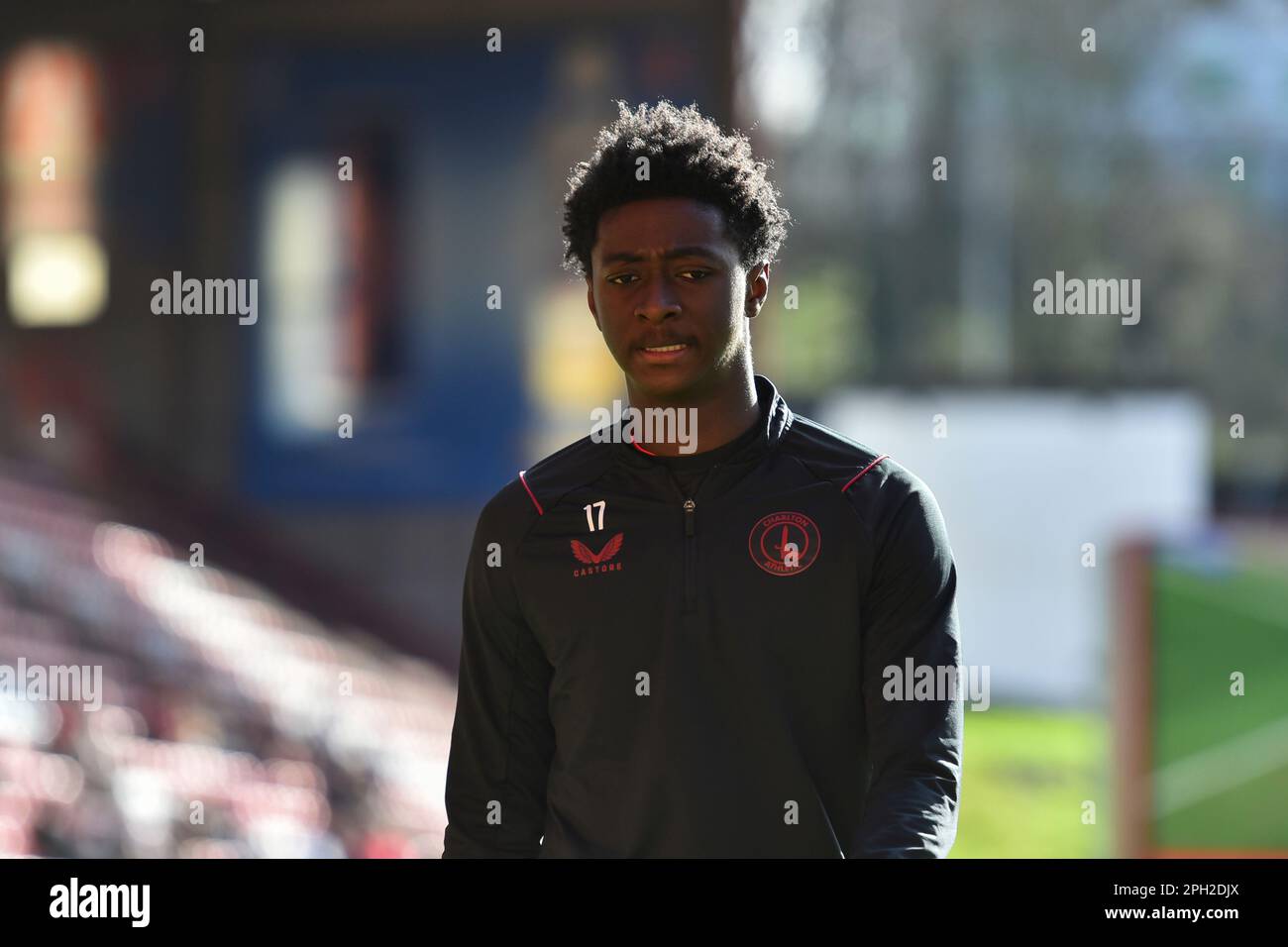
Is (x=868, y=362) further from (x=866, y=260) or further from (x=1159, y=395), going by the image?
(x=1159, y=395)

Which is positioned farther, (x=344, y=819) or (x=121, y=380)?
(x=121, y=380)

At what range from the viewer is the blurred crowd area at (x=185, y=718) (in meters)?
6.25

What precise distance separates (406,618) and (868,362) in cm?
437

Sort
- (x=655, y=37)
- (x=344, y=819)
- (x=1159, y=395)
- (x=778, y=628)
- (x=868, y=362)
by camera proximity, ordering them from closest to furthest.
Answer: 1. (x=778, y=628)
2. (x=344, y=819)
3. (x=655, y=37)
4. (x=1159, y=395)
5. (x=868, y=362)

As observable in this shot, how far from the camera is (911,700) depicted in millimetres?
1838

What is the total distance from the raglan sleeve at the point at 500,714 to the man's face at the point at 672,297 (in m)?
0.26

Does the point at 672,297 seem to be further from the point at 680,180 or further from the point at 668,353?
the point at 680,180

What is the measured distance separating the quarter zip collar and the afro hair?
0.17 metres

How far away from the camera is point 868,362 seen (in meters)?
13.1

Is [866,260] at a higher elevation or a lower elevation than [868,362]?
higher
